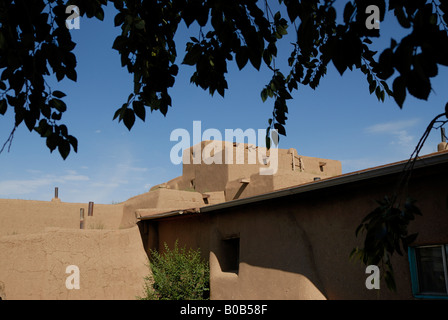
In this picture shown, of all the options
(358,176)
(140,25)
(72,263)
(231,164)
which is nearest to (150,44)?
(140,25)

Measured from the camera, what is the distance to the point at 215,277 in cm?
893

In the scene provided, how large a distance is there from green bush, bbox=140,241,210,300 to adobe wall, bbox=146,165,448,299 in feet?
2.11

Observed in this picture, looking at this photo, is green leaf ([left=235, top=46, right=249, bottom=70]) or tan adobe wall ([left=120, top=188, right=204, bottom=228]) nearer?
green leaf ([left=235, top=46, right=249, bottom=70])

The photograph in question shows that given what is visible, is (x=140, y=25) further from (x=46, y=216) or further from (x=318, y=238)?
(x=46, y=216)

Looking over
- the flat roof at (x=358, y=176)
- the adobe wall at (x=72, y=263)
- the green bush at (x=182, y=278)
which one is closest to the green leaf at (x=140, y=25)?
the flat roof at (x=358, y=176)

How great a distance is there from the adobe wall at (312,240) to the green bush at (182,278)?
25.3 inches

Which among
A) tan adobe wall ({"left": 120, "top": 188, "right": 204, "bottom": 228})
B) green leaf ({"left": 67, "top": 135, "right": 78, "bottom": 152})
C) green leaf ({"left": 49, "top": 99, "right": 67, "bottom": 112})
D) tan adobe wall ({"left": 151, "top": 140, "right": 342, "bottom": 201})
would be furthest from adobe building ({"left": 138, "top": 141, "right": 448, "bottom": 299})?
tan adobe wall ({"left": 151, "top": 140, "right": 342, "bottom": 201})

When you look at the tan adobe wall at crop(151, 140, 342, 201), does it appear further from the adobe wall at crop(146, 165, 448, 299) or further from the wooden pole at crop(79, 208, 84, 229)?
the adobe wall at crop(146, 165, 448, 299)

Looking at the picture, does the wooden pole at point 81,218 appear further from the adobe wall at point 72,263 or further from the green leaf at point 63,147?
the green leaf at point 63,147

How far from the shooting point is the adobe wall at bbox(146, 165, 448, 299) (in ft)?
17.1

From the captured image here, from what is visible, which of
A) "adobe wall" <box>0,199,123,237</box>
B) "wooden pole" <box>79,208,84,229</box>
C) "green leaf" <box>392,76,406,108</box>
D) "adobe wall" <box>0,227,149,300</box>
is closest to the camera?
"green leaf" <box>392,76,406,108</box>

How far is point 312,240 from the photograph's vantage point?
6.72 metres

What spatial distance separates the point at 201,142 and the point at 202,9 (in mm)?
22450
